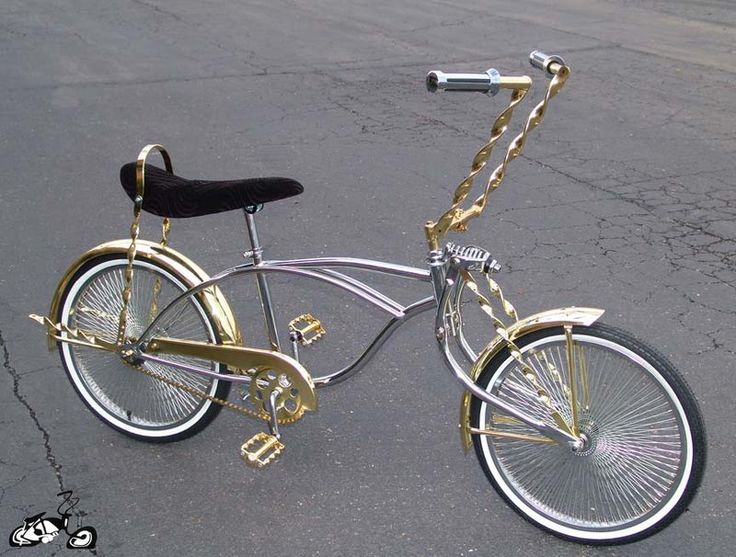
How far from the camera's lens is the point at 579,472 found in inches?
126

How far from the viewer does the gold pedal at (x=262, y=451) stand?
337 centimetres

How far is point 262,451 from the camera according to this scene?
3406 millimetres

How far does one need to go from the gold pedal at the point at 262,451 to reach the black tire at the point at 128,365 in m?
0.29

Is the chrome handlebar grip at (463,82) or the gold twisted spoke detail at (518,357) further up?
the chrome handlebar grip at (463,82)

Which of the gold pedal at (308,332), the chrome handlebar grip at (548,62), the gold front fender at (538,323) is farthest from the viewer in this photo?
the gold pedal at (308,332)

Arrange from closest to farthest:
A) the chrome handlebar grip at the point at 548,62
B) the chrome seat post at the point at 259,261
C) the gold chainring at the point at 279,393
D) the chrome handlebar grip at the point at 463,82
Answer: the chrome handlebar grip at the point at 463,82
the chrome handlebar grip at the point at 548,62
the chrome seat post at the point at 259,261
the gold chainring at the point at 279,393

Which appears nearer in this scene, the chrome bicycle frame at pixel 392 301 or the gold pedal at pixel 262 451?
the chrome bicycle frame at pixel 392 301

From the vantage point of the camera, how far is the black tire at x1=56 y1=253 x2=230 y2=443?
3.60 m

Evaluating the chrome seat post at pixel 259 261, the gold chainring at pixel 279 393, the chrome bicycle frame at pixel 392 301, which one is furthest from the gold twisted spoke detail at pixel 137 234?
the gold chainring at pixel 279 393

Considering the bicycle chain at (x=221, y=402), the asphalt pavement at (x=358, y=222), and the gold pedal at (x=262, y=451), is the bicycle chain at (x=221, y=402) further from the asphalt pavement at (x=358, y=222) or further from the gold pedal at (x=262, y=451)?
the asphalt pavement at (x=358, y=222)

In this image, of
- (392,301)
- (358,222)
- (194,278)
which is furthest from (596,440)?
(358,222)

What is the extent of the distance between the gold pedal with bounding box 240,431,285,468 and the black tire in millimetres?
286

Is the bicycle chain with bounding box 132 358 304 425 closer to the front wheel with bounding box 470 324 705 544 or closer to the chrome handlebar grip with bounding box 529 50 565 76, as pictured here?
the front wheel with bounding box 470 324 705 544

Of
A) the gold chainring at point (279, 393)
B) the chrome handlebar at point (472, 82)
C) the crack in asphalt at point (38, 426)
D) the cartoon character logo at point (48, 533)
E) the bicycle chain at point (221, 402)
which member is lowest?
the crack in asphalt at point (38, 426)
